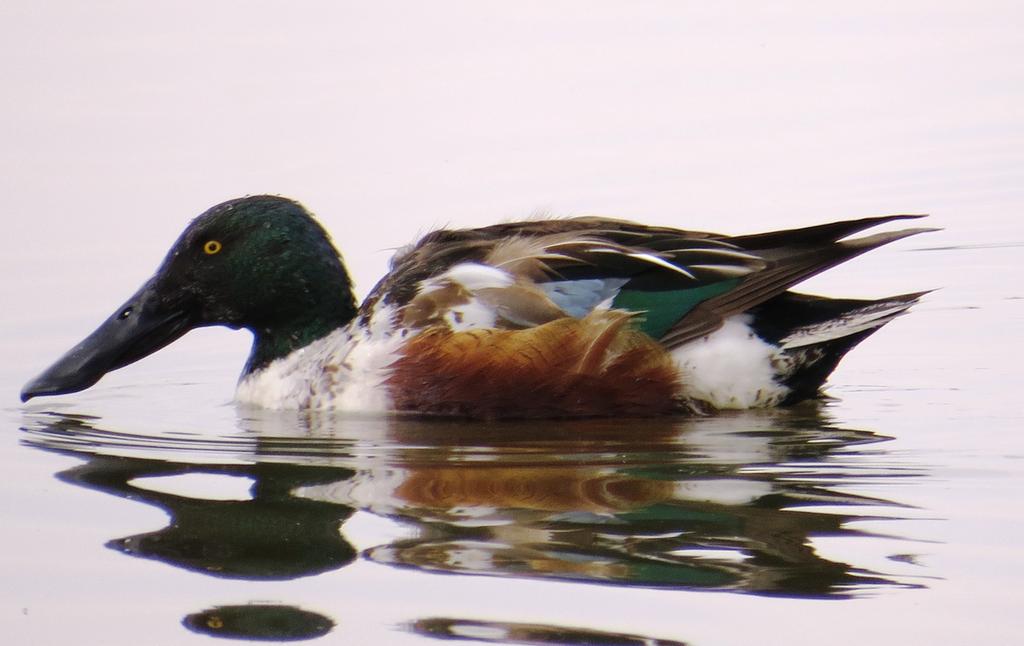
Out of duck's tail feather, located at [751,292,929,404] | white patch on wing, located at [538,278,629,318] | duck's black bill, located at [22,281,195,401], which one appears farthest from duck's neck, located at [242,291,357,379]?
duck's tail feather, located at [751,292,929,404]

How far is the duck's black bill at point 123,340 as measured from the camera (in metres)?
7.22

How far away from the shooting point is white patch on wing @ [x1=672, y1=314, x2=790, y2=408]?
269 inches

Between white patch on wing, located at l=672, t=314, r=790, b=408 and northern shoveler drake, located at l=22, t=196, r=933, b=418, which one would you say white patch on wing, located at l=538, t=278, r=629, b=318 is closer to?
northern shoveler drake, located at l=22, t=196, r=933, b=418

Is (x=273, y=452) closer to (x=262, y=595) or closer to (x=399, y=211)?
(x=262, y=595)

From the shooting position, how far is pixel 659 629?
4.04m

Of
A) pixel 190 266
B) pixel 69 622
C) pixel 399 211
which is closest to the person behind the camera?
pixel 69 622

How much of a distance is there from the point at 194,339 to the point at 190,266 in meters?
1.37

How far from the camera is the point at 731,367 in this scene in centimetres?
687

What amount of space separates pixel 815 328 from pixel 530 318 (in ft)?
3.85

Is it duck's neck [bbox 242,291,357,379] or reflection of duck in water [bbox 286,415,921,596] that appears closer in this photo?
reflection of duck in water [bbox 286,415,921,596]

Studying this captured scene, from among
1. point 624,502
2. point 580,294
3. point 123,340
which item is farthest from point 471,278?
point 624,502

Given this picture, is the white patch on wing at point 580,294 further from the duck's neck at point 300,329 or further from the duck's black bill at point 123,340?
the duck's black bill at point 123,340

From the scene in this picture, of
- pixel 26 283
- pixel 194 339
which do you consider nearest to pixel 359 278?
pixel 194 339

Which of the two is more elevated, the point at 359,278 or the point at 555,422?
the point at 359,278
